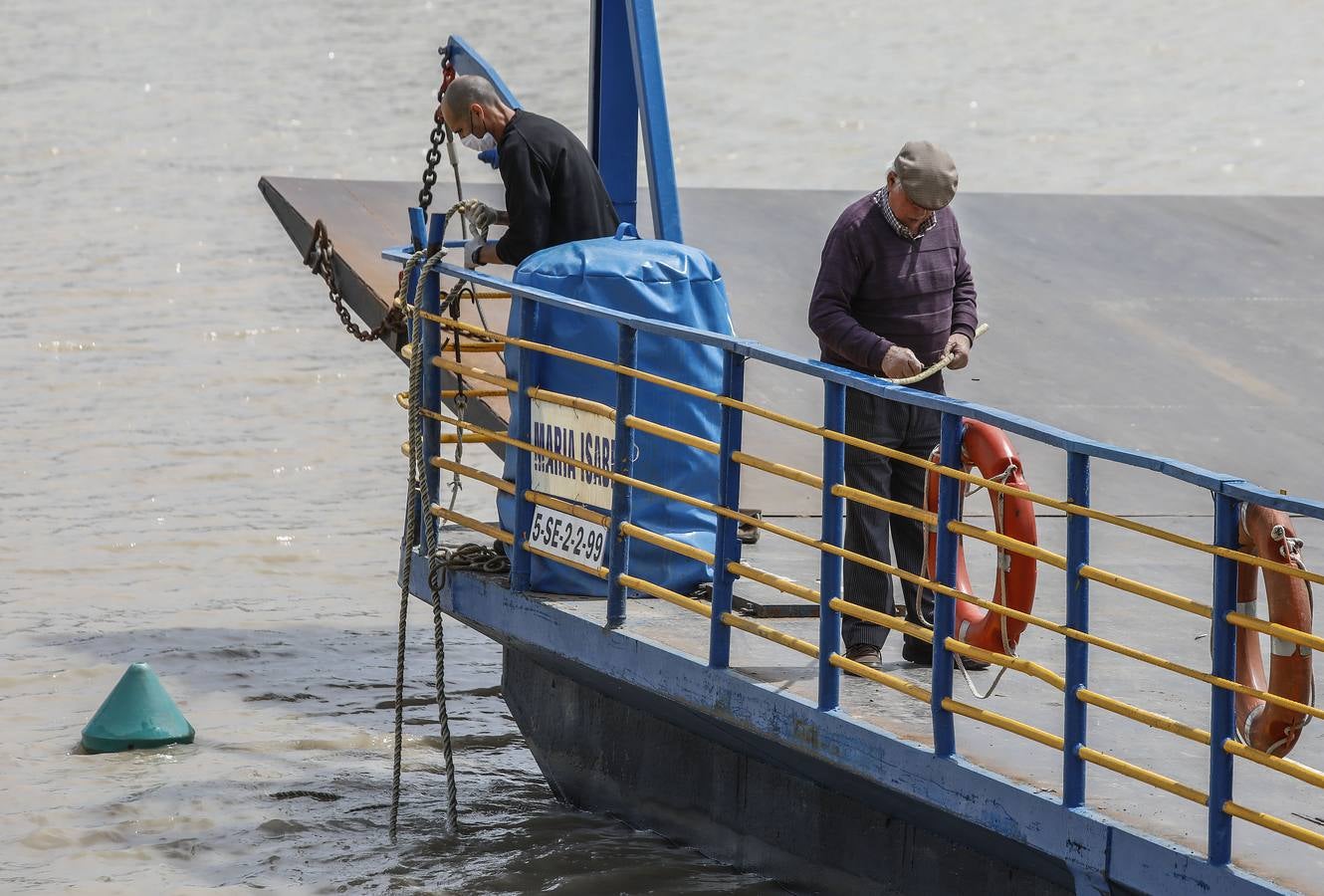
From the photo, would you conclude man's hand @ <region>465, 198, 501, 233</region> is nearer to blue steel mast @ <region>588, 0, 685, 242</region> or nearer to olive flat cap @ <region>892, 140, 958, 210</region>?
blue steel mast @ <region>588, 0, 685, 242</region>

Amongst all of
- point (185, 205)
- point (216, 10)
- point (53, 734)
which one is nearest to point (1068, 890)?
point (53, 734)

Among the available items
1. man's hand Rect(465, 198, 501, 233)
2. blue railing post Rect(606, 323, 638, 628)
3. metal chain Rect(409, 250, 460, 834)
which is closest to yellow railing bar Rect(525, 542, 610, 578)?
blue railing post Rect(606, 323, 638, 628)

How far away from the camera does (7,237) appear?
2553cm

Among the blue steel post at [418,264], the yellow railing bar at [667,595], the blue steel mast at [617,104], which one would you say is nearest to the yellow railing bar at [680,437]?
the yellow railing bar at [667,595]

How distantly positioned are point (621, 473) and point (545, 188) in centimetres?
144

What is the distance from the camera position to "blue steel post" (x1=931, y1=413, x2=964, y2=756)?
5.05m

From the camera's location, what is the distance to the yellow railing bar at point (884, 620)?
17.1ft

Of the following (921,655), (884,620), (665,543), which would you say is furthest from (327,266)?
(884,620)

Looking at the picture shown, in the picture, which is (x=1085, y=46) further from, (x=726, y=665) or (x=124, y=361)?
(x=726, y=665)

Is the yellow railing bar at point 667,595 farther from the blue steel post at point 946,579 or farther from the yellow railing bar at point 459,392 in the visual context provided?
the yellow railing bar at point 459,392

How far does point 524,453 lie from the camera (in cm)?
678

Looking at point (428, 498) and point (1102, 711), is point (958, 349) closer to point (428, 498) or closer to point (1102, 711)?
point (1102, 711)

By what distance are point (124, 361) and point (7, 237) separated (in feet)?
23.0

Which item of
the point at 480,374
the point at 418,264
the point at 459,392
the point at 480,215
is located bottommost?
the point at 459,392
